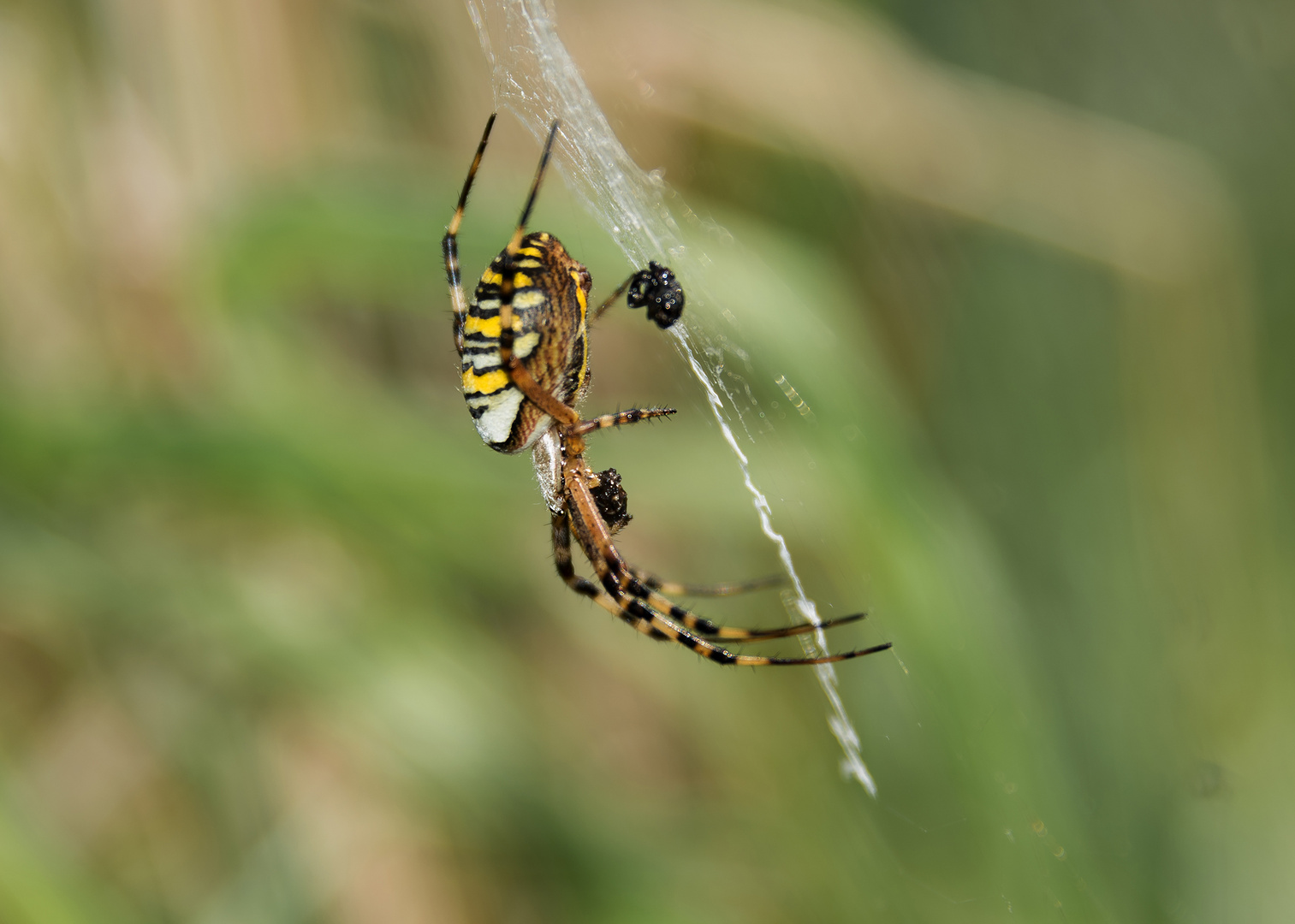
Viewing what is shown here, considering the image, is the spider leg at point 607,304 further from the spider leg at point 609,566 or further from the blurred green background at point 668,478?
the spider leg at point 609,566

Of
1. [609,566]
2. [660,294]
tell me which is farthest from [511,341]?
[609,566]

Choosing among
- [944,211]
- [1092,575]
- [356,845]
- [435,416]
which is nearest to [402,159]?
[435,416]

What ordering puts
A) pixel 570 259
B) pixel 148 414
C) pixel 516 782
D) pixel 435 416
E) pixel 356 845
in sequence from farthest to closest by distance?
pixel 356 845 → pixel 435 416 → pixel 516 782 → pixel 148 414 → pixel 570 259

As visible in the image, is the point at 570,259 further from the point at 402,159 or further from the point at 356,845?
the point at 356,845

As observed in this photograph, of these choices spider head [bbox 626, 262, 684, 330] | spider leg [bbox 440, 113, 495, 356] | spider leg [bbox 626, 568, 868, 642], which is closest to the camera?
spider head [bbox 626, 262, 684, 330]

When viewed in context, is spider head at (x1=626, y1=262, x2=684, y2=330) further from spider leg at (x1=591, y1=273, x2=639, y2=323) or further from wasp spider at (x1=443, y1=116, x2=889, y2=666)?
spider leg at (x1=591, y1=273, x2=639, y2=323)

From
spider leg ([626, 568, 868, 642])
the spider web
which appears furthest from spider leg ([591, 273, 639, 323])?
spider leg ([626, 568, 868, 642])
